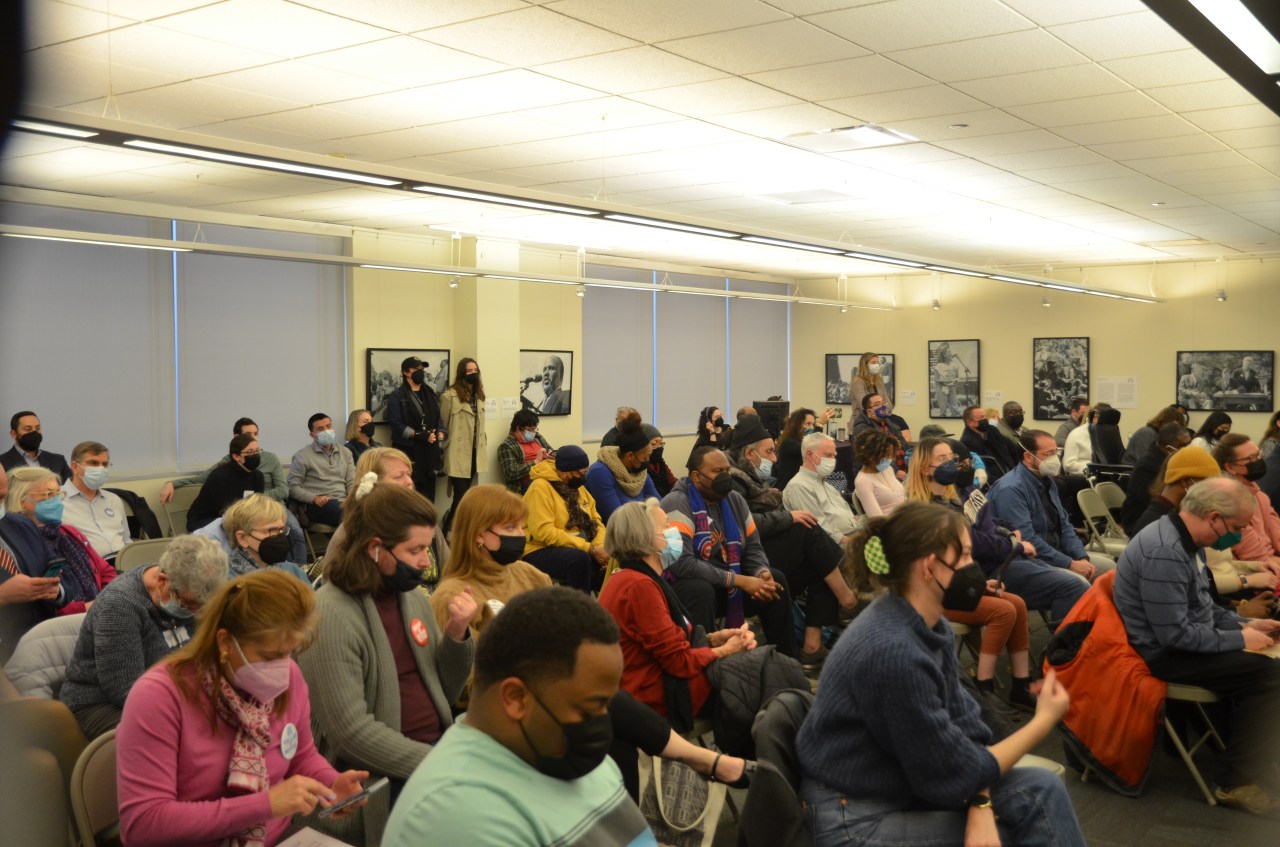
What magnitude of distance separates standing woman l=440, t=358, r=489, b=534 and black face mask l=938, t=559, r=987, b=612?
356 inches

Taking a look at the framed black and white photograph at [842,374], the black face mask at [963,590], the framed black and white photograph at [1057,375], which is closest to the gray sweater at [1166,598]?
the black face mask at [963,590]

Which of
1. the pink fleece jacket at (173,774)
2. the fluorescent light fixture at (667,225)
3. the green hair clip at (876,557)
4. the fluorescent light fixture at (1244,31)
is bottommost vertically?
the pink fleece jacket at (173,774)

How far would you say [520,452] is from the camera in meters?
10.2

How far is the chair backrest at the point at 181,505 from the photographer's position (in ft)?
28.4

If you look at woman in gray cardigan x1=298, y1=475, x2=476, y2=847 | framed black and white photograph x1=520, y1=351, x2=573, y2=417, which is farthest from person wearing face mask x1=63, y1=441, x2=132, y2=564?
framed black and white photograph x1=520, y1=351, x2=573, y2=417

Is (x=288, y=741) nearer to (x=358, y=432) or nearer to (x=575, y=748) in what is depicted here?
(x=575, y=748)

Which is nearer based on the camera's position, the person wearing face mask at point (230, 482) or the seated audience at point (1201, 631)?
the seated audience at point (1201, 631)

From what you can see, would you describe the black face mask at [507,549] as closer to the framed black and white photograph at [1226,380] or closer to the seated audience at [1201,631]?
the seated audience at [1201,631]

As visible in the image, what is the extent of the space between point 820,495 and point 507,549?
3257 millimetres

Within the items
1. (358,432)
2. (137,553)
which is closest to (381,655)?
(137,553)

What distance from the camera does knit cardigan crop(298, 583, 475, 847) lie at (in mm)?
2873

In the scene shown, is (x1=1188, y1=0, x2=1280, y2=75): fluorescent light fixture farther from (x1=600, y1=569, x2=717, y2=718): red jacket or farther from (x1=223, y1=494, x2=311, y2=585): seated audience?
(x1=223, y1=494, x2=311, y2=585): seated audience

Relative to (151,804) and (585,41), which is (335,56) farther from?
(151,804)

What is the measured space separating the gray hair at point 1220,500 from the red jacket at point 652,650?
206cm
